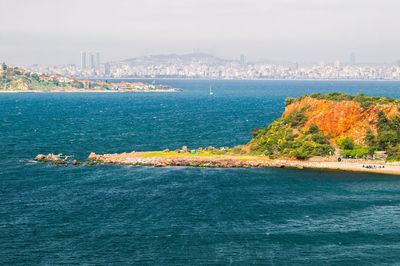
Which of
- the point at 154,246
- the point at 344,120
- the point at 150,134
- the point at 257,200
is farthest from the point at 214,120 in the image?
the point at 154,246

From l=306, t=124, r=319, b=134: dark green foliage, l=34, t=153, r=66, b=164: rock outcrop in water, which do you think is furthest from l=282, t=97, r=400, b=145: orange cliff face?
l=34, t=153, r=66, b=164: rock outcrop in water

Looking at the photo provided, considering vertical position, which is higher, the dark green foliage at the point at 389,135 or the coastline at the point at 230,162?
the dark green foliage at the point at 389,135

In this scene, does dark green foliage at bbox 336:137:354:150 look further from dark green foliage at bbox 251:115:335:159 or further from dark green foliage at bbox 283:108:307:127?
dark green foliage at bbox 283:108:307:127

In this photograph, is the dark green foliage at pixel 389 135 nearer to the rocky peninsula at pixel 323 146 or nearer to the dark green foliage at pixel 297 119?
the rocky peninsula at pixel 323 146

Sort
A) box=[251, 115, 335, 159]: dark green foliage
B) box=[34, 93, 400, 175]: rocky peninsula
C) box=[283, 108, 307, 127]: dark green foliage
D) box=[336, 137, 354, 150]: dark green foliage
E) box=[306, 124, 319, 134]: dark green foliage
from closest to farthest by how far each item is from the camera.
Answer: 1. box=[34, 93, 400, 175]: rocky peninsula
2. box=[251, 115, 335, 159]: dark green foliage
3. box=[336, 137, 354, 150]: dark green foliage
4. box=[306, 124, 319, 134]: dark green foliage
5. box=[283, 108, 307, 127]: dark green foliage

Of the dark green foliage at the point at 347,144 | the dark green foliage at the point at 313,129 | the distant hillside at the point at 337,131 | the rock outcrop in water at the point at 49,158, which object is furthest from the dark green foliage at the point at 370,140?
the rock outcrop in water at the point at 49,158

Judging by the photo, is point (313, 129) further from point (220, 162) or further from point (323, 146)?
point (220, 162)

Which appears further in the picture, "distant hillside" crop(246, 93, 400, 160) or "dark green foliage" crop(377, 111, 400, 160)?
"distant hillside" crop(246, 93, 400, 160)
